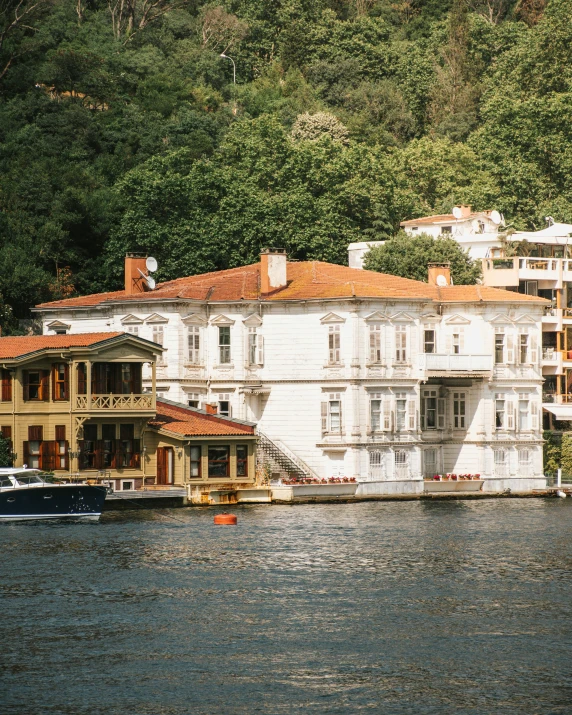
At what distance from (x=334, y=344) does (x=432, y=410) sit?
932 centimetres

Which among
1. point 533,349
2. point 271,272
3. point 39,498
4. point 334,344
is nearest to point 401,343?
point 334,344

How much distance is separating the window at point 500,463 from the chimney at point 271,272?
16.1 m

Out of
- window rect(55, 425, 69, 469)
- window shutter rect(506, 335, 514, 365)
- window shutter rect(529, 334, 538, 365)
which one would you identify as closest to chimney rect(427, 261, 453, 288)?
window shutter rect(506, 335, 514, 365)

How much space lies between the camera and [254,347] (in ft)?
299

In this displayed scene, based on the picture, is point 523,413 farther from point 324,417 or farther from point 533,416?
point 324,417

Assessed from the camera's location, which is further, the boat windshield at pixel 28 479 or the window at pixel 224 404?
the window at pixel 224 404

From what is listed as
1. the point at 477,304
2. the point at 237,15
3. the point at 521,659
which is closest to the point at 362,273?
the point at 477,304

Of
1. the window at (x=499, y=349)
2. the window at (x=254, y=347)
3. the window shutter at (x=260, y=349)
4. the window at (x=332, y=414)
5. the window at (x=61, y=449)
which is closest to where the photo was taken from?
the window at (x=61, y=449)

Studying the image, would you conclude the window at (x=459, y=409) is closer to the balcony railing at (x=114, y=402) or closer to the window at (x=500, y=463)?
the window at (x=500, y=463)

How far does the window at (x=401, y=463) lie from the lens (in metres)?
89.2

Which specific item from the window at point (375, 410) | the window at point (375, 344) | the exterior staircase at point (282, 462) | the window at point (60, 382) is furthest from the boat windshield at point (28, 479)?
the window at point (375, 344)

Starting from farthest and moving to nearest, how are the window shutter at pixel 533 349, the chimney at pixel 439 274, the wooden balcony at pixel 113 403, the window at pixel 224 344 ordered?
the chimney at pixel 439 274, the window shutter at pixel 533 349, the window at pixel 224 344, the wooden balcony at pixel 113 403

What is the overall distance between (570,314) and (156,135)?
41.7 m

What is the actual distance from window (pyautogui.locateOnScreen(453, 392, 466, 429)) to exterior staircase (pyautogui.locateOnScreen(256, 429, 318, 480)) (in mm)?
11208
